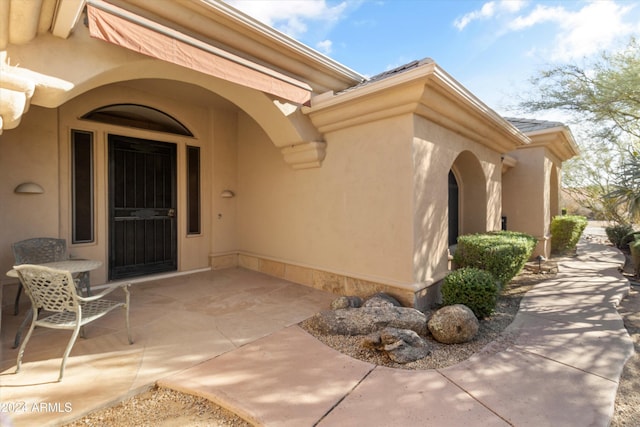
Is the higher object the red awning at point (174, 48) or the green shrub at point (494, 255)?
the red awning at point (174, 48)

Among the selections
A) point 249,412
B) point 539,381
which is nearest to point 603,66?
point 539,381

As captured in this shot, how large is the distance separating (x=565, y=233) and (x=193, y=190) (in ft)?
37.6

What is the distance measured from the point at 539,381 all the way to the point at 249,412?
8.66 ft

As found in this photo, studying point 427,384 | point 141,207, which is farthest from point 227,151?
point 427,384

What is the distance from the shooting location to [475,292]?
13.3 feet

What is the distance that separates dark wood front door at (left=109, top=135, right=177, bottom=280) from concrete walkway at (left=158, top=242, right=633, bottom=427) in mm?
4141

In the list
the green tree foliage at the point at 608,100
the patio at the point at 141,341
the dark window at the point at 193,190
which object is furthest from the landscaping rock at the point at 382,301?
the green tree foliage at the point at 608,100

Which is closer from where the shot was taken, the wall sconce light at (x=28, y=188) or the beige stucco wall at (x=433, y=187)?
the beige stucco wall at (x=433, y=187)

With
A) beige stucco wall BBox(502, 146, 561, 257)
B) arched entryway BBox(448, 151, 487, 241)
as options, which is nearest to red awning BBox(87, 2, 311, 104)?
arched entryway BBox(448, 151, 487, 241)

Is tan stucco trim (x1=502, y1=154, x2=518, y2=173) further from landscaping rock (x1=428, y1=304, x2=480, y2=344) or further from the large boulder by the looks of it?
the large boulder

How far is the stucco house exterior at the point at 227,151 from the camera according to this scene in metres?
3.23

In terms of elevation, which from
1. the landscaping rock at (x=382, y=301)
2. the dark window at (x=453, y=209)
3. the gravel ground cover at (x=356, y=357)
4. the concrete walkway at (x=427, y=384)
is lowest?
the gravel ground cover at (x=356, y=357)

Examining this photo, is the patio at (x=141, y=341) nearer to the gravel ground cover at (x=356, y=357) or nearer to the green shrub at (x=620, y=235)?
the gravel ground cover at (x=356, y=357)

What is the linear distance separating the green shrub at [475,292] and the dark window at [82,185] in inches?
255
